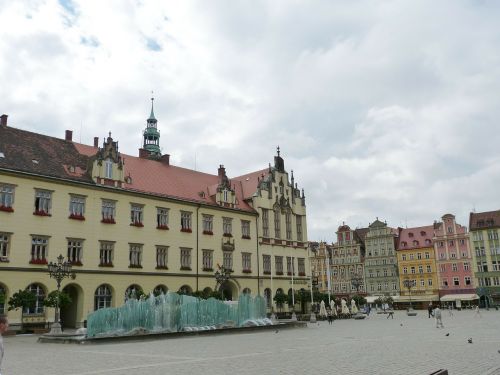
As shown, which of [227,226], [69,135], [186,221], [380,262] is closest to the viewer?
[69,135]

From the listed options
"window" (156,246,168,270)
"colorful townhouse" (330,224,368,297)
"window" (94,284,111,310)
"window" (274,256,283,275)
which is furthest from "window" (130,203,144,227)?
"colorful townhouse" (330,224,368,297)

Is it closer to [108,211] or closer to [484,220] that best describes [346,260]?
A: [484,220]

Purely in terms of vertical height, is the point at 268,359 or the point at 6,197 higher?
the point at 6,197

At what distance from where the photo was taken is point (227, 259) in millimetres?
52469

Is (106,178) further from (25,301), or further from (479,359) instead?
(479,359)

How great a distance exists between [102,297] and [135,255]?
4.62 metres

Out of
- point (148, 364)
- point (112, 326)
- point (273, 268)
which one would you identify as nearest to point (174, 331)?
point (112, 326)

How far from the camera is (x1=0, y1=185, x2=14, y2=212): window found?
119 ft

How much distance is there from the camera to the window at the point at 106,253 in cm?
4150

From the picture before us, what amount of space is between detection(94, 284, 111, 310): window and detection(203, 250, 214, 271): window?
35.4 feet

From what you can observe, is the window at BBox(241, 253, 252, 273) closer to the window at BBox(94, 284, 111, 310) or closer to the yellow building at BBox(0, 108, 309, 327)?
the yellow building at BBox(0, 108, 309, 327)

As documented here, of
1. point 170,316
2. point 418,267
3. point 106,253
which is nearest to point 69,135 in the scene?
point 106,253

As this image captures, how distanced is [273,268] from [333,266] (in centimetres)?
5294

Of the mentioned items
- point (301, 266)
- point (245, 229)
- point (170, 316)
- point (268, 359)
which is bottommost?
point (268, 359)
